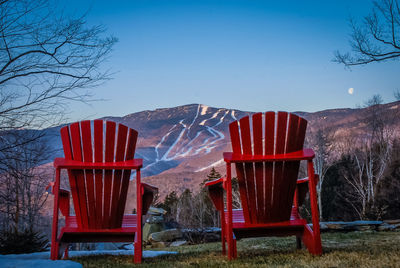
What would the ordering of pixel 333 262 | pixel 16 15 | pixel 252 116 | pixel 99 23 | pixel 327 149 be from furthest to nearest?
pixel 327 149, pixel 99 23, pixel 16 15, pixel 252 116, pixel 333 262

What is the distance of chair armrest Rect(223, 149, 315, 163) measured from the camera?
295 centimetres

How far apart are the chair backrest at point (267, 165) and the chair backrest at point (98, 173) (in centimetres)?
112

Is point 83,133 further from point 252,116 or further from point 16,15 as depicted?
point 16,15

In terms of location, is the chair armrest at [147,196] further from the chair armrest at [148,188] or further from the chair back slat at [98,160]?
the chair back slat at [98,160]

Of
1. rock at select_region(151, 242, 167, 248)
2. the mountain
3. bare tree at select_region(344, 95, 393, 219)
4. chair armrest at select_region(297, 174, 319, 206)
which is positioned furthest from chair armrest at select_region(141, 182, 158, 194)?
bare tree at select_region(344, 95, 393, 219)

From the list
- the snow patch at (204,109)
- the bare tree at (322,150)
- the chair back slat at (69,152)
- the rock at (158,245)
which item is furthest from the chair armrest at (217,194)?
the snow patch at (204,109)

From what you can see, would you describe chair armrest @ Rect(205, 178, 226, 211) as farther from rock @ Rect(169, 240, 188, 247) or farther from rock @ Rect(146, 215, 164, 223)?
rock @ Rect(146, 215, 164, 223)

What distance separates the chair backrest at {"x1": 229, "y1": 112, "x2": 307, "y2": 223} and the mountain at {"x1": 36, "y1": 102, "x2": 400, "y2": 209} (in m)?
12.3

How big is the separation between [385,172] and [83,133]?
Result: 2087 cm

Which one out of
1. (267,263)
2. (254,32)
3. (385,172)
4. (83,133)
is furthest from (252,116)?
(385,172)

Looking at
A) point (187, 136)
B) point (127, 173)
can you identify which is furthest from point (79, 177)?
point (187, 136)

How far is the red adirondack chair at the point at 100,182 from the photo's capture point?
314 centimetres

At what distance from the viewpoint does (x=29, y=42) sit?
15.7ft

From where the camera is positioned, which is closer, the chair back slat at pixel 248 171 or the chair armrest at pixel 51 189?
the chair back slat at pixel 248 171
